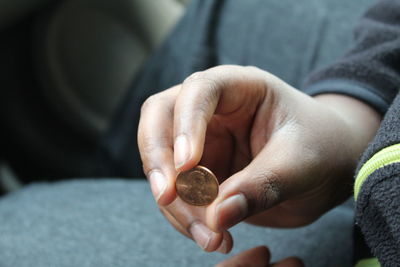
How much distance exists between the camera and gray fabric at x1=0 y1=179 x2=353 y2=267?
651 millimetres

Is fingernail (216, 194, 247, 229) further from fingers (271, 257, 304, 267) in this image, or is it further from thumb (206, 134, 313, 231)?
fingers (271, 257, 304, 267)

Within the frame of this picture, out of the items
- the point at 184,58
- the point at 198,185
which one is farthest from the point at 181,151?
the point at 184,58

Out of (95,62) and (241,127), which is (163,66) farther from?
(241,127)

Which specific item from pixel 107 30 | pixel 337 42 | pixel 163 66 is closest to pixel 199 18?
pixel 163 66

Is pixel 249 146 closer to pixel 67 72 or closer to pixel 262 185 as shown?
pixel 262 185

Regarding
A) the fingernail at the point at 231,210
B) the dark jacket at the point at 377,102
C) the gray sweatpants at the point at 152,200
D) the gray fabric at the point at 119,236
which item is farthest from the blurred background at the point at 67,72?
the fingernail at the point at 231,210

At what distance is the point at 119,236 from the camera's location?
27.6 inches

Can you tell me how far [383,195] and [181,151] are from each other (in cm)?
16

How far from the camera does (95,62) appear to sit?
52.2 inches

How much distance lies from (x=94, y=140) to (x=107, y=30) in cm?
25

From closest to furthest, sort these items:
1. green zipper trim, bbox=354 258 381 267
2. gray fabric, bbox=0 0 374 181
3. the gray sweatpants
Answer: green zipper trim, bbox=354 258 381 267, the gray sweatpants, gray fabric, bbox=0 0 374 181

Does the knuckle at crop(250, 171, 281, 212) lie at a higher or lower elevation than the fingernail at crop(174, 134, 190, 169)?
lower

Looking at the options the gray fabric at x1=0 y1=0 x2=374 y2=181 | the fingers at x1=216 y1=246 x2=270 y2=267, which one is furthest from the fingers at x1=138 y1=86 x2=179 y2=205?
the gray fabric at x1=0 y1=0 x2=374 y2=181

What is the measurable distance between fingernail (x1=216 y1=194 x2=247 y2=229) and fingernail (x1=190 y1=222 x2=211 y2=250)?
0.05 metres
